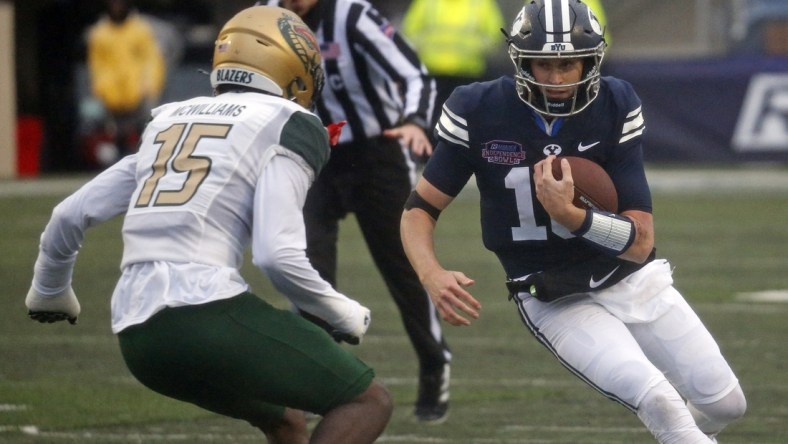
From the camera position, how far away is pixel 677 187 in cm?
1644

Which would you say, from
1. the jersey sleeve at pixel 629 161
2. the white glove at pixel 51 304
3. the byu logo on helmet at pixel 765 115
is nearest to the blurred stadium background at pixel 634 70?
the byu logo on helmet at pixel 765 115

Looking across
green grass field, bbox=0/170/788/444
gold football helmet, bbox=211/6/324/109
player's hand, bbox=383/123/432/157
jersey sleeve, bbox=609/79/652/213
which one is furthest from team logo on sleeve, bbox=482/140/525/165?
player's hand, bbox=383/123/432/157

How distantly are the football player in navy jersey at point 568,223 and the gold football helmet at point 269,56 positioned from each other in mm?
564

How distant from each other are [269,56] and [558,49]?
848 millimetres

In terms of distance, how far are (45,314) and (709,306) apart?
5470mm

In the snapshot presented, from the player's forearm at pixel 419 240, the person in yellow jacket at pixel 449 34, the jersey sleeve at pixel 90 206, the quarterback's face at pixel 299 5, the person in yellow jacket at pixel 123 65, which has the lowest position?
the person in yellow jacket at pixel 123 65

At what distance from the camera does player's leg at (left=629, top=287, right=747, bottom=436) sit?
4758 mm

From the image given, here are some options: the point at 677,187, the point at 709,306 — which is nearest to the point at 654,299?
the point at 709,306

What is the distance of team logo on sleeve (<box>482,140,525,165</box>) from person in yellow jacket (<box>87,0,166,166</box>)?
14.0 m

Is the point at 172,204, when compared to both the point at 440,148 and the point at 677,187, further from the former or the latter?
the point at 677,187

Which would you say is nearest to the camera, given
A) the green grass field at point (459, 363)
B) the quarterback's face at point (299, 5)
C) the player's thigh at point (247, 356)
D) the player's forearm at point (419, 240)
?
the player's thigh at point (247, 356)

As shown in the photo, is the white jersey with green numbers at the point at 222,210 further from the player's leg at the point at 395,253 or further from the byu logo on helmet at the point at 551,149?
the player's leg at the point at 395,253

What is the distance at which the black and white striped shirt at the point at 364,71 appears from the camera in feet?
22.1

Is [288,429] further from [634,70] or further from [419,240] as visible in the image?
[634,70]
